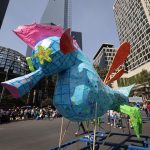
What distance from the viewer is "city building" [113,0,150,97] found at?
6162cm

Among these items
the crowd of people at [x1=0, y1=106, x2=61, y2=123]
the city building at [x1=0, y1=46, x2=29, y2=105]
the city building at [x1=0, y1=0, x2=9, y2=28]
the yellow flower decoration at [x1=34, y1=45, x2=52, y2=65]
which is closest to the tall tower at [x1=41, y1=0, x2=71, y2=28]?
the city building at [x1=0, y1=46, x2=29, y2=105]

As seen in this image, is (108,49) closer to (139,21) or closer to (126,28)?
(126,28)

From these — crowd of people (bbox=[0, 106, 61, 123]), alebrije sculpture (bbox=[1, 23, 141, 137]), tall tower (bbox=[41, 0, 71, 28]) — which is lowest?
crowd of people (bbox=[0, 106, 61, 123])

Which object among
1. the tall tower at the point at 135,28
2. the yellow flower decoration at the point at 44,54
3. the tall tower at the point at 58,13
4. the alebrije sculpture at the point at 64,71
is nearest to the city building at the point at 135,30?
the tall tower at the point at 135,28

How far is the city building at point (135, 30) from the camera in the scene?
61.6m

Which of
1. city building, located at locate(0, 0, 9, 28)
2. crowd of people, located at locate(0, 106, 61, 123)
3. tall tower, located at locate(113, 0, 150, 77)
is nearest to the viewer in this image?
crowd of people, located at locate(0, 106, 61, 123)

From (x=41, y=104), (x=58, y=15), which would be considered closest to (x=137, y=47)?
(x=41, y=104)

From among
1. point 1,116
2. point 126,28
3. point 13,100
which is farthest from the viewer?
point 126,28

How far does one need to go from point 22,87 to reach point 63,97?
2.86 feet

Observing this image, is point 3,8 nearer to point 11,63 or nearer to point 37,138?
point 11,63

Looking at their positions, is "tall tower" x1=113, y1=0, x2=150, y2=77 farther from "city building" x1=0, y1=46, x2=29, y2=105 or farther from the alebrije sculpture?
the alebrije sculpture

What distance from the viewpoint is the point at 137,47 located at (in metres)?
71.1

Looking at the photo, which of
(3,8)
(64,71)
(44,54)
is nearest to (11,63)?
(3,8)

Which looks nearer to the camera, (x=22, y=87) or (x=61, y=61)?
(x=22, y=87)
